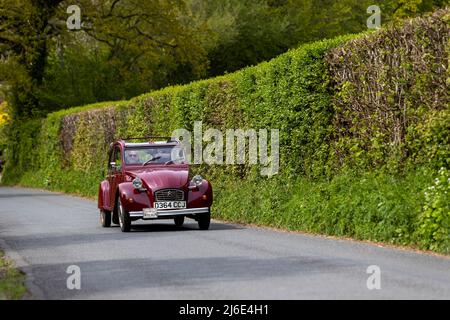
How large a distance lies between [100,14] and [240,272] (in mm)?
39739

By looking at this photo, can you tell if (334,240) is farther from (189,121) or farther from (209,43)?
(209,43)

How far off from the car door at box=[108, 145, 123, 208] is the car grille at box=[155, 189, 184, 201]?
1317 mm

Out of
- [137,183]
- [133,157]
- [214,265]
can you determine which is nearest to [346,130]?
[137,183]

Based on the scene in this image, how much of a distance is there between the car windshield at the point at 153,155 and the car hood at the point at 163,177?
754 mm

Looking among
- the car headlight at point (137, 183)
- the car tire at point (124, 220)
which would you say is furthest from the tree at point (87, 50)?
the car tire at point (124, 220)

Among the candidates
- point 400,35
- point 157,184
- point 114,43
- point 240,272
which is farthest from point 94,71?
point 240,272

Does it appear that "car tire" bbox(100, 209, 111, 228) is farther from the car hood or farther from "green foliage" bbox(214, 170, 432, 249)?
"green foliage" bbox(214, 170, 432, 249)

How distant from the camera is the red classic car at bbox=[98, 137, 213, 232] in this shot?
18.6 metres

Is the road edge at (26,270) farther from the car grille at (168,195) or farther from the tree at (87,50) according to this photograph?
the tree at (87,50)

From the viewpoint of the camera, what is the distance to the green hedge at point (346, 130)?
14.9 meters

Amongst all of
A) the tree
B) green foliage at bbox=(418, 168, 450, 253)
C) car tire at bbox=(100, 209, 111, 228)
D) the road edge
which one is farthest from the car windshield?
the tree

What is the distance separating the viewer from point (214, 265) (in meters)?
12.2

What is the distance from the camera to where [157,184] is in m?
18.8

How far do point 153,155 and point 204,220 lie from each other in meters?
2.17
